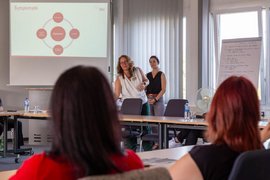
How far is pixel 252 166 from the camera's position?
5.73 ft

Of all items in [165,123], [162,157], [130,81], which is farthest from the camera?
[130,81]

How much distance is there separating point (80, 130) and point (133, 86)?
5.88 m

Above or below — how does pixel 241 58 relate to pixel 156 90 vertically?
above

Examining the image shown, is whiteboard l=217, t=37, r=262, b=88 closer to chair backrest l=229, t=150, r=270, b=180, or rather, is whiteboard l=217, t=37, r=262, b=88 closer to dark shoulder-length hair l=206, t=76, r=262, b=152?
dark shoulder-length hair l=206, t=76, r=262, b=152

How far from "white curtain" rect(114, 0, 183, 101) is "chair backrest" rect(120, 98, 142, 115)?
1.71m

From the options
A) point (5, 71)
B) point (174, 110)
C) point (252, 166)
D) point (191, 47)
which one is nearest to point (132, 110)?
point (174, 110)

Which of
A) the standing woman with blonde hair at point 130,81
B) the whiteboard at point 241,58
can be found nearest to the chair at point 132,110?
the standing woman with blonde hair at point 130,81

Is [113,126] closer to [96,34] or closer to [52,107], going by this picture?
[52,107]

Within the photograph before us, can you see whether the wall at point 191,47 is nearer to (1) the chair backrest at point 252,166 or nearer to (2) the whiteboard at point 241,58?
(2) the whiteboard at point 241,58

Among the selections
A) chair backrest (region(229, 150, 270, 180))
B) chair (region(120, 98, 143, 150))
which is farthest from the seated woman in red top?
chair (region(120, 98, 143, 150))

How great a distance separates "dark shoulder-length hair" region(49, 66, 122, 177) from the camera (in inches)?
50.0

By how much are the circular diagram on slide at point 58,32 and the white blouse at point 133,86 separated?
1.89 metres

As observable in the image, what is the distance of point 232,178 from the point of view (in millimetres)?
1726

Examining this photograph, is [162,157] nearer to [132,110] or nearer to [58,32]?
[132,110]
